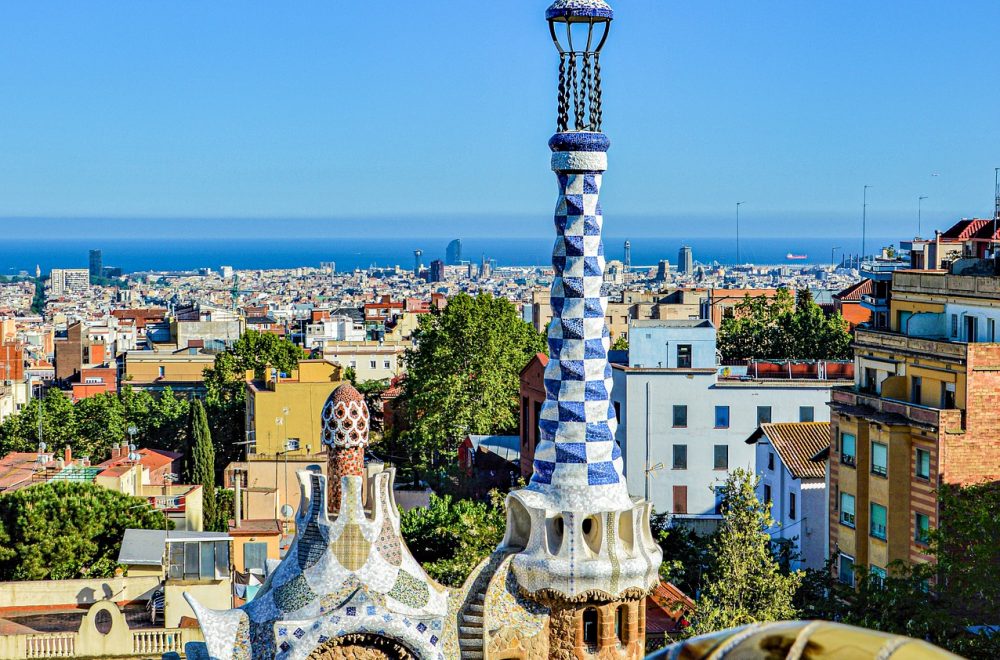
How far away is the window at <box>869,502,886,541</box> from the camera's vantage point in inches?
1022

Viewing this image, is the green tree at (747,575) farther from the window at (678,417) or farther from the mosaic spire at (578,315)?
the window at (678,417)

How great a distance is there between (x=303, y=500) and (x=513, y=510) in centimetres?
161

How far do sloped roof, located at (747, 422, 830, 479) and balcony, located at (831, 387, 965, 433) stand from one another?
4.26m

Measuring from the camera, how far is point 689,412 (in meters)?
39.7

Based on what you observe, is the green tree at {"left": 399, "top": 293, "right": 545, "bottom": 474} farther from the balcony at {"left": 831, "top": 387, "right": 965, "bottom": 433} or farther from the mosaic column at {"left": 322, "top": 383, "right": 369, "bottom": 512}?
the mosaic column at {"left": 322, "top": 383, "right": 369, "bottom": 512}

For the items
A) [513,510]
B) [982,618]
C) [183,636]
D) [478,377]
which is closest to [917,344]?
[982,618]

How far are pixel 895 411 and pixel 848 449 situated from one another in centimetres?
180

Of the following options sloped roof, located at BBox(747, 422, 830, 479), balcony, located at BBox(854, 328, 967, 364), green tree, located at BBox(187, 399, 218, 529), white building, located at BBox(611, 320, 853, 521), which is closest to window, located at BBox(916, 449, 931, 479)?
balcony, located at BBox(854, 328, 967, 364)

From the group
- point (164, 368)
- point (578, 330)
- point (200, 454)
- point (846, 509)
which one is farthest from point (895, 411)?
point (164, 368)

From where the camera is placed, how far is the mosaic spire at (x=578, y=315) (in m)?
11.5

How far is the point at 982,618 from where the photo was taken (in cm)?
1850

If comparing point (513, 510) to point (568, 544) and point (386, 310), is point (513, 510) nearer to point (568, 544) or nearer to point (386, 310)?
point (568, 544)

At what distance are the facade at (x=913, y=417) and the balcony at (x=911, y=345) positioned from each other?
2cm

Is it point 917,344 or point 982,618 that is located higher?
point 917,344
